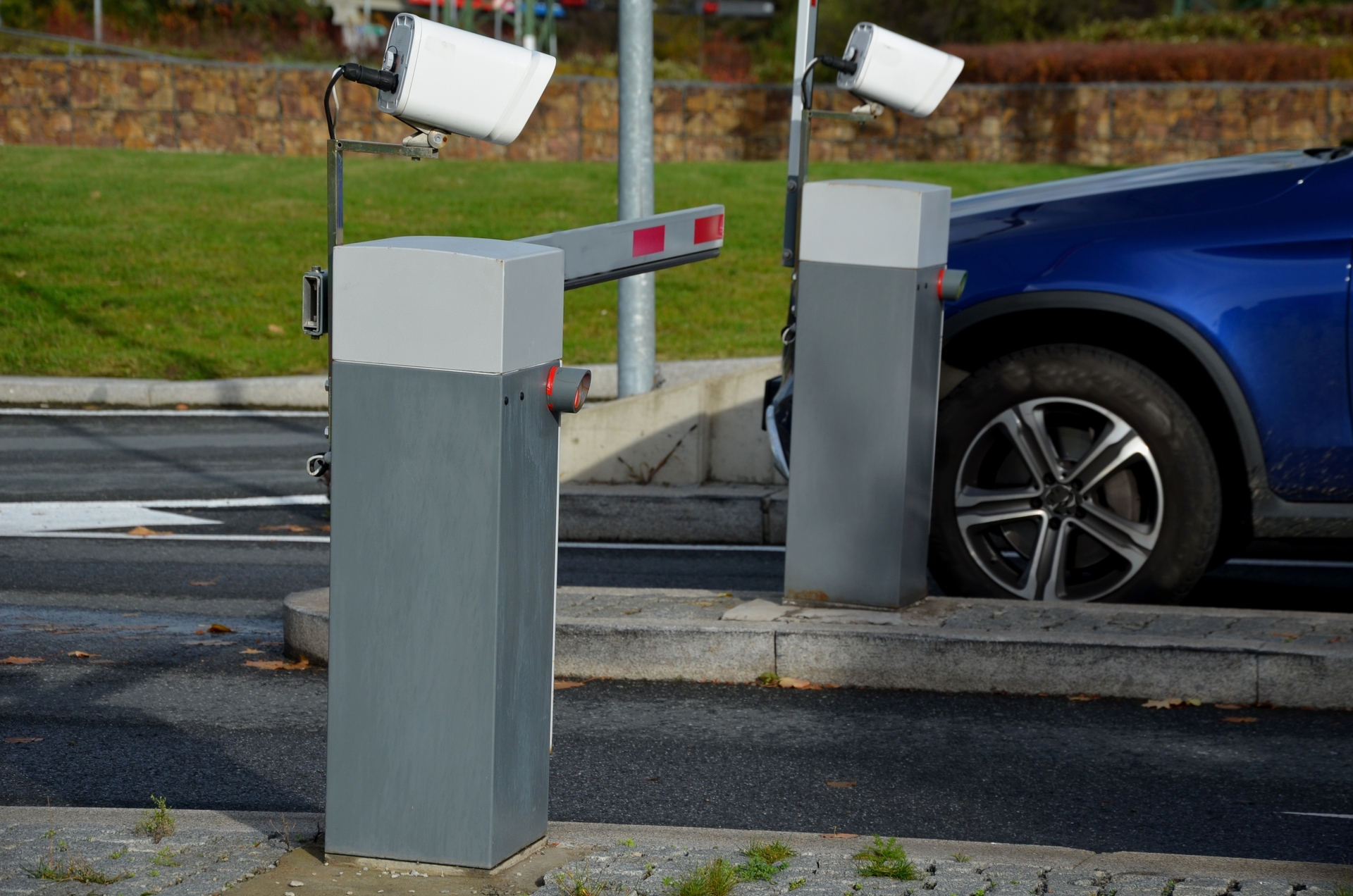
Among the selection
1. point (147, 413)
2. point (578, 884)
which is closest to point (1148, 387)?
point (578, 884)

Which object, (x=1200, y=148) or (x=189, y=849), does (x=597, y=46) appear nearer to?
(x=1200, y=148)

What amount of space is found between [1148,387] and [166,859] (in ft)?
10.9

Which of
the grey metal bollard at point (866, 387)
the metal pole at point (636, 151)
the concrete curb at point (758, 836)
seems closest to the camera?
the concrete curb at point (758, 836)

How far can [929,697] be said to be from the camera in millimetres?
4754

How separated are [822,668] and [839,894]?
74.4 inches

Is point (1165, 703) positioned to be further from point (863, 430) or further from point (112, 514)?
point (112, 514)

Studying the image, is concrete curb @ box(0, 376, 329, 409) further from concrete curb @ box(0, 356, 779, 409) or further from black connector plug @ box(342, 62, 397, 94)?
black connector plug @ box(342, 62, 397, 94)

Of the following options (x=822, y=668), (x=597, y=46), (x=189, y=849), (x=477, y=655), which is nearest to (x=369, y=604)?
(x=477, y=655)

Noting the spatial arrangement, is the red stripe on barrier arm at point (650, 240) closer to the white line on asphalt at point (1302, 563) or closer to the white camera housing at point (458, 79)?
the white camera housing at point (458, 79)

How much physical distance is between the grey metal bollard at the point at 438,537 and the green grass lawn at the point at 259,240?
8431 mm

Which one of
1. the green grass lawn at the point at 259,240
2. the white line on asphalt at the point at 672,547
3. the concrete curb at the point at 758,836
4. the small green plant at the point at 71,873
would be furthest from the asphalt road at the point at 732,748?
the green grass lawn at the point at 259,240

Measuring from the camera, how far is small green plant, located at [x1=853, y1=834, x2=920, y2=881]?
3.03m

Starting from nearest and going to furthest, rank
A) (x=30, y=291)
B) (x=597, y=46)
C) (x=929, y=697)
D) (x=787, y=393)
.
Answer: (x=929, y=697) → (x=787, y=393) → (x=30, y=291) → (x=597, y=46)

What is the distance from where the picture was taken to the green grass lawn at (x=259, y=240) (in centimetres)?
1186
